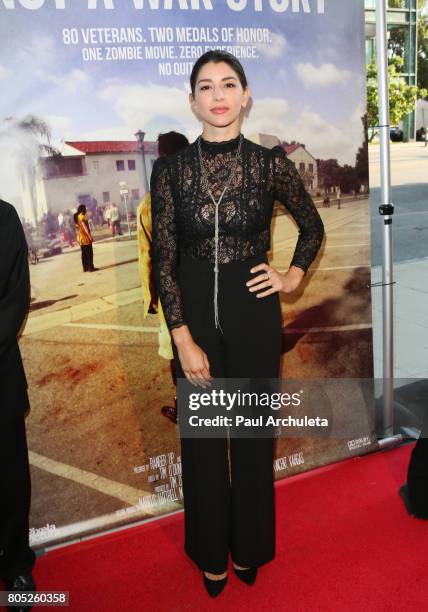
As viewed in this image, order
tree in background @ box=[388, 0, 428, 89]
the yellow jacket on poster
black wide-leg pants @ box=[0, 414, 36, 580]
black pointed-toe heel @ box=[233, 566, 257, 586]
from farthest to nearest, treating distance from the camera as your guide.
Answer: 1. tree in background @ box=[388, 0, 428, 89]
2. the yellow jacket on poster
3. black pointed-toe heel @ box=[233, 566, 257, 586]
4. black wide-leg pants @ box=[0, 414, 36, 580]

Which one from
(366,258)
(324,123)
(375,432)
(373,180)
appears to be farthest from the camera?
(373,180)

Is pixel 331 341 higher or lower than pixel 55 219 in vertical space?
lower

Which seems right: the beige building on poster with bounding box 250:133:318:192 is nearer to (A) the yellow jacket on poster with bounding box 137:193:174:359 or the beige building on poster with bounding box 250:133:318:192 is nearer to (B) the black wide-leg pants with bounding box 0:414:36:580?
(A) the yellow jacket on poster with bounding box 137:193:174:359

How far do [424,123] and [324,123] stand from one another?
45528 millimetres

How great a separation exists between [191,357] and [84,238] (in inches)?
28.5

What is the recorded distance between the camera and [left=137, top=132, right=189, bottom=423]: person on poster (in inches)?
88.9

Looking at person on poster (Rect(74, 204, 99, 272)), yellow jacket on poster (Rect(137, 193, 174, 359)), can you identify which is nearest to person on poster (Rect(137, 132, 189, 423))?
yellow jacket on poster (Rect(137, 193, 174, 359))

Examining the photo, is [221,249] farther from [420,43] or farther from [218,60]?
[420,43]

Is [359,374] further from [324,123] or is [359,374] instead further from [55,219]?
[55,219]

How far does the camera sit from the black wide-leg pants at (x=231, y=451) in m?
1.91

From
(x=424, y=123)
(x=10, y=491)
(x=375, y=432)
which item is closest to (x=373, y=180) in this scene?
(x=375, y=432)

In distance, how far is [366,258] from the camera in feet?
8.96

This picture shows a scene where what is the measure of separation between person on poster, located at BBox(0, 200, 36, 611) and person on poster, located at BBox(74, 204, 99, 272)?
0.27 m

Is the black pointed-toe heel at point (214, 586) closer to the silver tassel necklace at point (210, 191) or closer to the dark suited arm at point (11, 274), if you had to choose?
the silver tassel necklace at point (210, 191)
